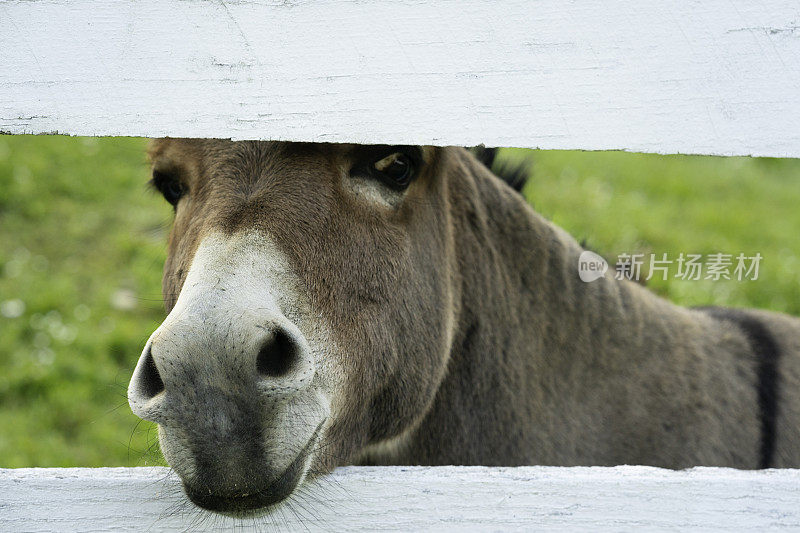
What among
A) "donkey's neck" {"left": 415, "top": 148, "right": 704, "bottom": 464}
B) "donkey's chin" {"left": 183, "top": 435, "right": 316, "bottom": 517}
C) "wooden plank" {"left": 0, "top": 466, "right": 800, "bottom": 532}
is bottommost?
"donkey's neck" {"left": 415, "top": 148, "right": 704, "bottom": 464}

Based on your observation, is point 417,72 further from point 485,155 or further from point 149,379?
point 485,155

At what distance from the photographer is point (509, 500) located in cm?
139

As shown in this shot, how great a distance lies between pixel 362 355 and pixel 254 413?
460 millimetres

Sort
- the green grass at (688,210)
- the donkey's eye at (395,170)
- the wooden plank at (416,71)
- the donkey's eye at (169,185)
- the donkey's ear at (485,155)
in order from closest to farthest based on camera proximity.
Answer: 1. the wooden plank at (416,71)
2. the donkey's eye at (395,170)
3. the donkey's eye at (169,185)
4. the donkey's ear at (485,155)
5. the green grass at (688,210)

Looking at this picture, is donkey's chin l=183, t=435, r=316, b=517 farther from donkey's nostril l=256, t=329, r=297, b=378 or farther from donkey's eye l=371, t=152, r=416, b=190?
donkey's eye l=371, t=152, r=416, b=190

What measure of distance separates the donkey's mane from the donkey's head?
0.49 m

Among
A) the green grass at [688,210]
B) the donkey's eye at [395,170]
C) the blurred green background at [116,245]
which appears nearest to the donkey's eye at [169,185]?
the donkey's eye at [395,170]

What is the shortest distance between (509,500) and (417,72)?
859mm

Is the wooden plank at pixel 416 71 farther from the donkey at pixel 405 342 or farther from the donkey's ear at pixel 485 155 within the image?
the donkey's ear at pixel 485 155

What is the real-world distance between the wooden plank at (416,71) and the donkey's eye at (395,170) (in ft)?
2.04

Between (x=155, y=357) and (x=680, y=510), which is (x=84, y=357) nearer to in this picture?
(x=155, y=357)

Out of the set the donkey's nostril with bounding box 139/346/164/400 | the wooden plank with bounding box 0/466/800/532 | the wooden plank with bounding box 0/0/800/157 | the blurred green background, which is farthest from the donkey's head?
the blurred green background

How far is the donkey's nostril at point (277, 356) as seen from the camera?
1.34 metres

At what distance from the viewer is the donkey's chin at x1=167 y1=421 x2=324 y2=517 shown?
1385mm
